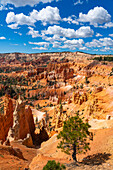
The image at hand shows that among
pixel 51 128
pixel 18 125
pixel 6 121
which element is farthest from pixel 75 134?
pixel 51 128

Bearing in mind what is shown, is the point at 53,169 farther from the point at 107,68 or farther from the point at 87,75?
the point at 107,68

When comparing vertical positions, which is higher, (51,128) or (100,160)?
(100,160)

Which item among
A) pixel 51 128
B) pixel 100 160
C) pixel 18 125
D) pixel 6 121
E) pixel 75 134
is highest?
pixel 75 134

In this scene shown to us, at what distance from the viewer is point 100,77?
95.5 m

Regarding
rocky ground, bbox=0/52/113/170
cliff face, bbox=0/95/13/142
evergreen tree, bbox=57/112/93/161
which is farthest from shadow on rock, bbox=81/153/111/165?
cliff face, bbox=0/95/13/142

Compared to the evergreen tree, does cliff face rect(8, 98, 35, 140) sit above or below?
below

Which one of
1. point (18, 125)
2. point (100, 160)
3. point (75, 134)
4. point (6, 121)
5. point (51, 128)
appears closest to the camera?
point (100, 160)

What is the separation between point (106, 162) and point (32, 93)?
8846cm

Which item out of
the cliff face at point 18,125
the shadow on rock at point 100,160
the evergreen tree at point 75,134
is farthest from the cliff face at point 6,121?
the shadow on rock at point 100,160

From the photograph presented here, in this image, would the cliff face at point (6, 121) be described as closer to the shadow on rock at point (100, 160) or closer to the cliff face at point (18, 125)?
the cliff face at point (18, 125)

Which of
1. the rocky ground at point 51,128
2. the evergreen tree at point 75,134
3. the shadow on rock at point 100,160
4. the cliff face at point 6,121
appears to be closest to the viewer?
the shadow on rock at point 100,160

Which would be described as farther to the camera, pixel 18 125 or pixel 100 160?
pixel 18 125

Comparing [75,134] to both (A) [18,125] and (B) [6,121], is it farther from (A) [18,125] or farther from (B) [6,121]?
(B) [6,121]

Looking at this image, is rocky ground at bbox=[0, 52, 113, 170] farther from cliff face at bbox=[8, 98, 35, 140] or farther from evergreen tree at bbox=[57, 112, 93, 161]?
evergreen tree at bbox=[57, 112, 93, 161]
